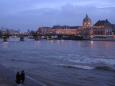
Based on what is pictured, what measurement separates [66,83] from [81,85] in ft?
4.11

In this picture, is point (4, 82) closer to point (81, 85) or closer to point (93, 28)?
point (81, 85)

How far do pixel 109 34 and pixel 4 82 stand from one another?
167 m

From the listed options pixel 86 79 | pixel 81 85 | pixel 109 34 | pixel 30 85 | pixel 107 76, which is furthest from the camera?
pixel 109 34

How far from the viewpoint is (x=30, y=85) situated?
20516 millimetres

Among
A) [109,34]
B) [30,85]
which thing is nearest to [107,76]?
[30,85]

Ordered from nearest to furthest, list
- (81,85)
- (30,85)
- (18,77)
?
(18,77), (30,85), (81,85)

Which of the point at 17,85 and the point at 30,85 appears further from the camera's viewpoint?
the point at 30,85

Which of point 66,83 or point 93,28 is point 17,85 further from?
point 93,28

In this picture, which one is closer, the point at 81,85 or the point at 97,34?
the point at 81,85

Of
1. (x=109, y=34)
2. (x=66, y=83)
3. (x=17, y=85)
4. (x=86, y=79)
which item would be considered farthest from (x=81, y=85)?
(x=109, y=34)

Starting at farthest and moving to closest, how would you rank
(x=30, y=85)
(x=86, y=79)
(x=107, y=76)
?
(x=107, y=76), (x=86, y=79), (x=30, y=85)

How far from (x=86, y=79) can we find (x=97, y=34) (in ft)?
542

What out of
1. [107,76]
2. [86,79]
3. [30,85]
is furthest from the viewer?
[107,76]

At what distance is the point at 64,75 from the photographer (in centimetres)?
2708
